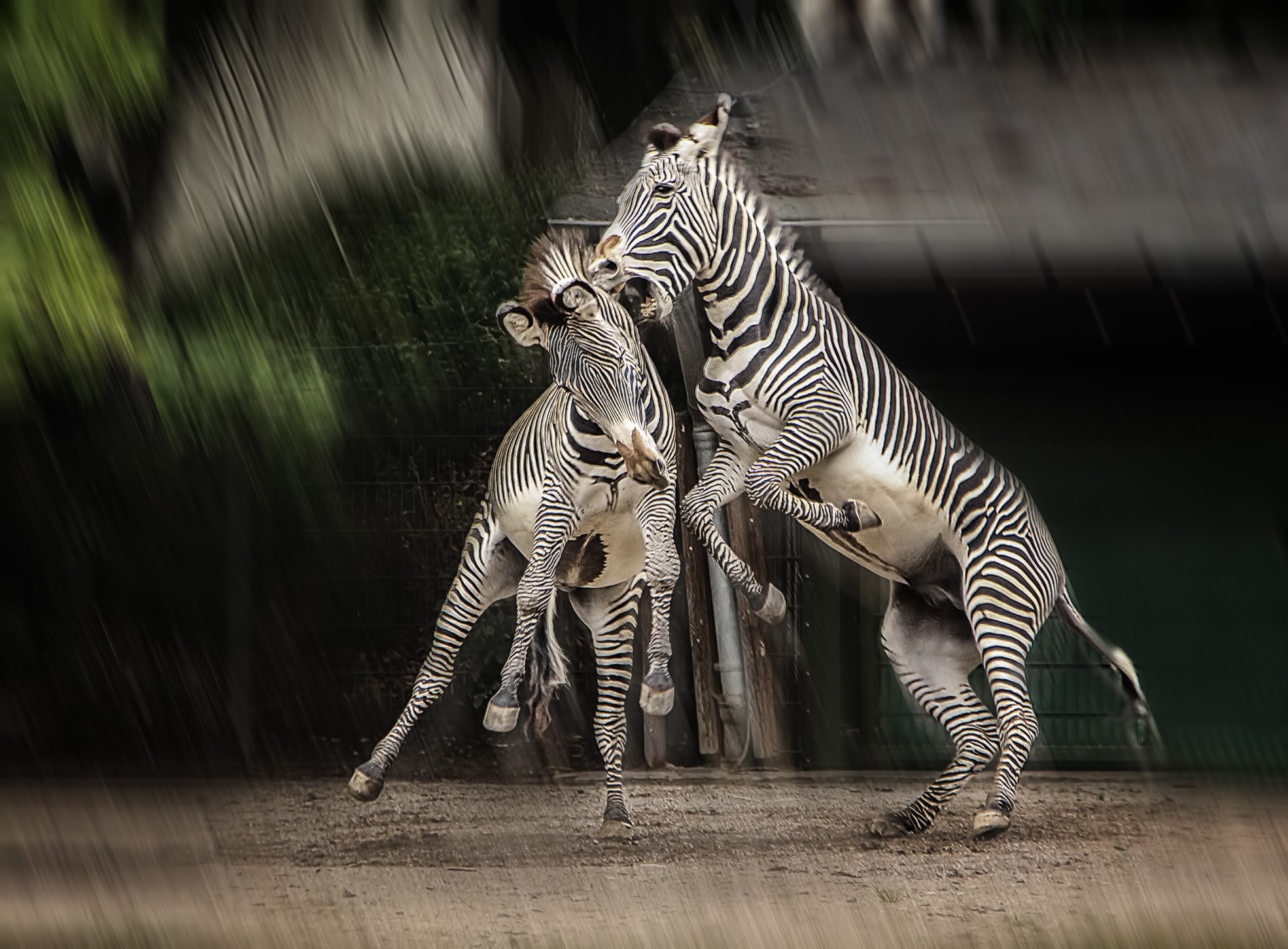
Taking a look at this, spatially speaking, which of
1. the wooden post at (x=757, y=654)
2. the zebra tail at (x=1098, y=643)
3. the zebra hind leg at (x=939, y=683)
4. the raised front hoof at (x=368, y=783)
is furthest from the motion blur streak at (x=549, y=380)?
the zebra tail at (x=1098, y=643)

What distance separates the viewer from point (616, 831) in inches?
205

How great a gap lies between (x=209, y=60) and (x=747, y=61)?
2.67 metres

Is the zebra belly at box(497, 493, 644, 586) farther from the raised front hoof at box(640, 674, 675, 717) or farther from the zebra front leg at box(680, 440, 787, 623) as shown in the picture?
the raised front hoof at box(640, 674, 675, 717)

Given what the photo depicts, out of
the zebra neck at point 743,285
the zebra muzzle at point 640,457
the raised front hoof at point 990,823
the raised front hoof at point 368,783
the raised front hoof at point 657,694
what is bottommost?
the raised front hoof at point 990,823

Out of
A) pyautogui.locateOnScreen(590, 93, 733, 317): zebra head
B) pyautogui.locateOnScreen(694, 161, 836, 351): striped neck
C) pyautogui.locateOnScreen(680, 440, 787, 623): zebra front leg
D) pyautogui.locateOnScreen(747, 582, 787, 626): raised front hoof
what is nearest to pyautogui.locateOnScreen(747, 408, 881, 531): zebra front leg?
pyautogui.locateOnScreen(680, 440, 787, 623): zebra front leg

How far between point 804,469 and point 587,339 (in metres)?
0.96

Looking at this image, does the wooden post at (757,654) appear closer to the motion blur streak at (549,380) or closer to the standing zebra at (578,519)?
the motion blur streak at (549,380)

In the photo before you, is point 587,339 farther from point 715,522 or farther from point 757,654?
point 757,654

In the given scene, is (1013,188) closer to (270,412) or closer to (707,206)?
(707,206)

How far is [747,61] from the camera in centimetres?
652

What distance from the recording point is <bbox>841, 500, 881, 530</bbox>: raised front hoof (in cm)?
514

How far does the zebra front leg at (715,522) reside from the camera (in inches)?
193

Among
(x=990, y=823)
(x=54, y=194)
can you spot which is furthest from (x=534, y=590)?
(x=54, y=194)

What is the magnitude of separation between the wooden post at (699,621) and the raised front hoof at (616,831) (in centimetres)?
130
